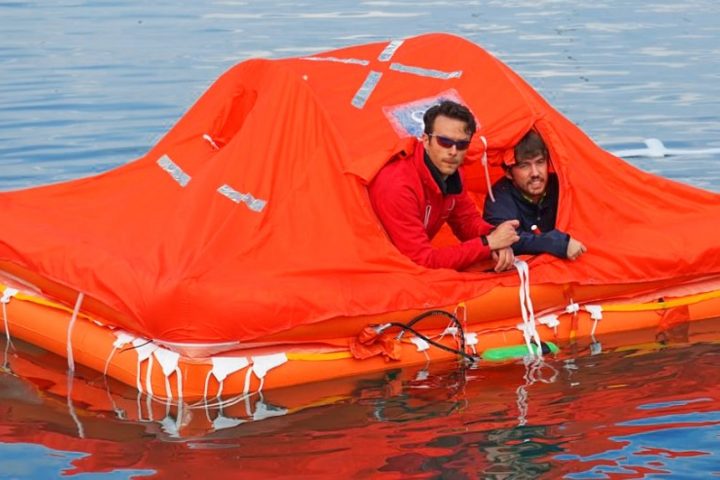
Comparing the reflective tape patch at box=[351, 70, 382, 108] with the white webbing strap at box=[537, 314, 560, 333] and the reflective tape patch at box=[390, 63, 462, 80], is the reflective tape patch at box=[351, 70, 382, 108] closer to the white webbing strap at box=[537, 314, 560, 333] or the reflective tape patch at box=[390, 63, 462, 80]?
the reflective tape patch at box=[390, 63, 462, 80]

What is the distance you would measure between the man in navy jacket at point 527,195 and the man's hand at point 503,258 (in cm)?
21

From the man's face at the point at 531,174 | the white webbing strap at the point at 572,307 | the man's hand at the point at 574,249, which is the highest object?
the man's face at the point at 531,174

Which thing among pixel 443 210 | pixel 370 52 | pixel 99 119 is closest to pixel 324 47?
pixel 99 119

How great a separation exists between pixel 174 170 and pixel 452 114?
5.02ft

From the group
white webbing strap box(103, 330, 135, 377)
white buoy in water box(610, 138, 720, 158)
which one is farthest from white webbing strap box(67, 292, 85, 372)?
white buoy in water box(610, 138, 720, 158)

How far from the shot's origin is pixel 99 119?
13.1 m

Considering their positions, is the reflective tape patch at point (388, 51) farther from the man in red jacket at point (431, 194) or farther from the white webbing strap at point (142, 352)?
the white webbing strap at point (142, 352)

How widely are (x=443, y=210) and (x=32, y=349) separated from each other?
2118mm

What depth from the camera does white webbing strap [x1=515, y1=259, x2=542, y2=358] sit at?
6.79 meters

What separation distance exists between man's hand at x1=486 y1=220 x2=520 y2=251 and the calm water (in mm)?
588

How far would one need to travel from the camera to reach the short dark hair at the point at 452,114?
21.9 ft

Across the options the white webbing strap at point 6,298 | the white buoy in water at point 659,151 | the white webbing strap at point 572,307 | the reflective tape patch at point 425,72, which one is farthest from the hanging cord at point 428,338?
the white buoy in water at point 659,151

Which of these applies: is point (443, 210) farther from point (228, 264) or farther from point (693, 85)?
point (693, 85)

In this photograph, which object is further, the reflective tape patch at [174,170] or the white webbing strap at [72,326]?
the reflective tape patch at [174,170]
